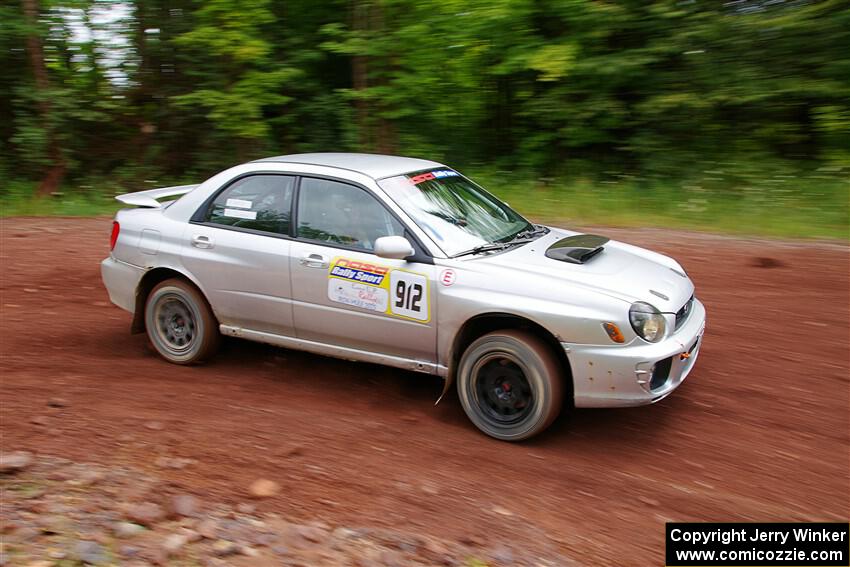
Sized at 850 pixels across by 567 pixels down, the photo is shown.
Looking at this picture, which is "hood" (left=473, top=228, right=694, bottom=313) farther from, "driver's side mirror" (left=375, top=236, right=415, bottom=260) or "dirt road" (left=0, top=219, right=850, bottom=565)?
"dirt road" (left=0, top=219, right=850, bottom=565)

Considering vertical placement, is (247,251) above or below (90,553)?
above

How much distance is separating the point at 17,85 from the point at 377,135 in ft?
23.2

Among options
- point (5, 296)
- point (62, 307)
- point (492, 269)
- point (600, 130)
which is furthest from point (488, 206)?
point (600, 130)

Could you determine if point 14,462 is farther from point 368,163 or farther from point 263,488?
point 368,163

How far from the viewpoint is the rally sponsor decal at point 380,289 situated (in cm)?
497

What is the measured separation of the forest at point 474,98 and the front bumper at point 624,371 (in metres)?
6.23

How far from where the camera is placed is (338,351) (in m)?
5.44

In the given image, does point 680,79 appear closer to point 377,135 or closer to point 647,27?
point 647,27

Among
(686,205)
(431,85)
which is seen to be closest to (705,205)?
(686,205)

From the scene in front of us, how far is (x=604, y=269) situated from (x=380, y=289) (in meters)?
1.49

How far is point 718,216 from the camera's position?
1064cm

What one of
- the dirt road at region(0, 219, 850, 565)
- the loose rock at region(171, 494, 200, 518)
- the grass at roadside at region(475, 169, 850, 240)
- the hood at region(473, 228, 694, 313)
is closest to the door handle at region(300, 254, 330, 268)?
the dirt road at region(0, 219, 850, 565)

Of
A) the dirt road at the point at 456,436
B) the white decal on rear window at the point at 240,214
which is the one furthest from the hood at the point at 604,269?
the white decal on rear window at the point at 240,214

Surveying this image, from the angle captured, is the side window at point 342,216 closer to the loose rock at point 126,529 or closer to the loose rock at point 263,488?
the loose rock at point 263,488
